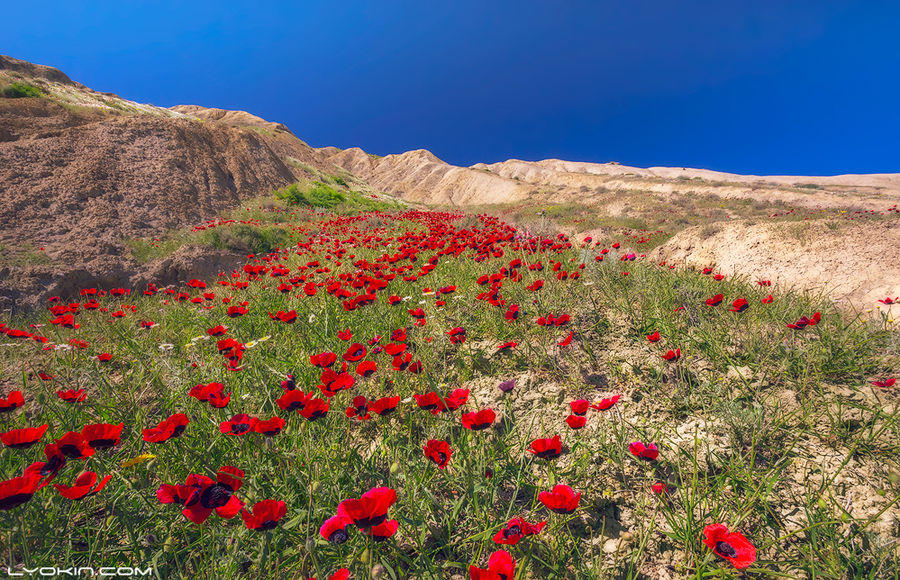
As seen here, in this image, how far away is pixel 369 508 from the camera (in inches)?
34.1

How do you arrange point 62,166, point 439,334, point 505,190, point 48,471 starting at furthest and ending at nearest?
point 505,190 → point 62,166 → point 439,334 → point 48,471

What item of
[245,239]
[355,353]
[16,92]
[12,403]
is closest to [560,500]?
[355,353]

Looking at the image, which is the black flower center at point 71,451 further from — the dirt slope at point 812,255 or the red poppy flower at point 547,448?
the dirt slope at point 812,255

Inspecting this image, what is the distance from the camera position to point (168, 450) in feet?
4.80

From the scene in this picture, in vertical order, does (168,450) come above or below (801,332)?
below

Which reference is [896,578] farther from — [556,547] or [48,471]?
[48,471]

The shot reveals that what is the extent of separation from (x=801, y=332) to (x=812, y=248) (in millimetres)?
4755

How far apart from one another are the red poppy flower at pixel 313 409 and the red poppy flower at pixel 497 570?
2.30 feet

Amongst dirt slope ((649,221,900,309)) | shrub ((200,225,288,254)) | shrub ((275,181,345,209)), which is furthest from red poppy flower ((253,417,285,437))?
shrub ((275,181,345,209))

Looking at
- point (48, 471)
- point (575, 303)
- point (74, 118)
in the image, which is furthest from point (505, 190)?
point (48, 471)

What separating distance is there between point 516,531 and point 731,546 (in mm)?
592

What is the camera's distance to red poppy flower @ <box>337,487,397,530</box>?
32.9 inches

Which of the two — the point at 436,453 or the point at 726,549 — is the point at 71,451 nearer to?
the point at 436,453

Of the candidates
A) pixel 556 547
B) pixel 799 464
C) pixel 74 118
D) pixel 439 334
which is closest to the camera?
pixel 556 547
